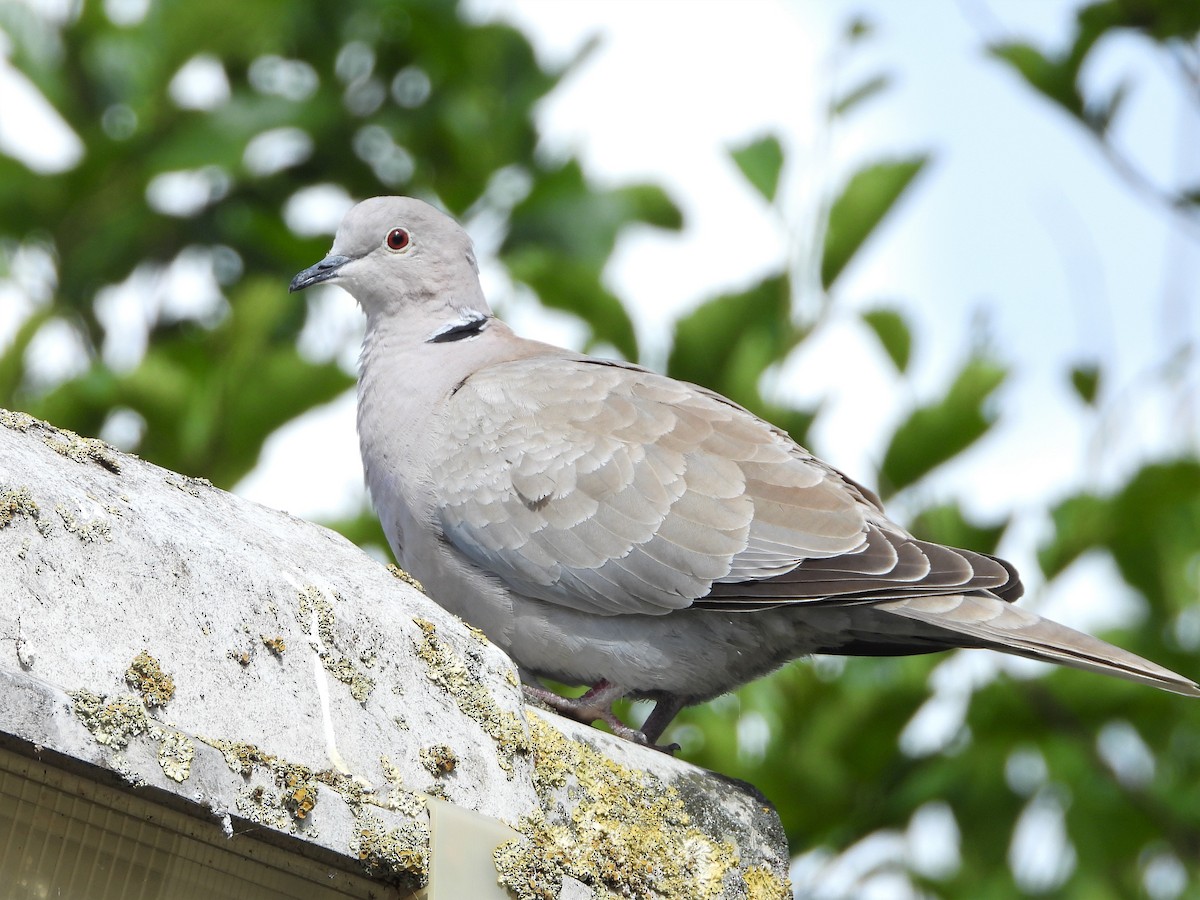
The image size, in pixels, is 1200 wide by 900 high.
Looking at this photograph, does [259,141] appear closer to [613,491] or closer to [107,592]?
[613,491]

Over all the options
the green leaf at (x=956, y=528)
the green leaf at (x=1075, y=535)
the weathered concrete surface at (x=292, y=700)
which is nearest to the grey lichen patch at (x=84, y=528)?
the weathered concrete surface at (x=292, y=700)

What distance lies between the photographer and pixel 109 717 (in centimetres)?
154

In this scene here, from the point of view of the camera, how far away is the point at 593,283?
5.30m

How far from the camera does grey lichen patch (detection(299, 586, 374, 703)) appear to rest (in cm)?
190

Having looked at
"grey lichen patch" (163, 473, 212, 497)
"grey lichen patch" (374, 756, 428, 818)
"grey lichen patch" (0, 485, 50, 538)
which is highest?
"grey lichen patch" (0, 485, 50, 538)

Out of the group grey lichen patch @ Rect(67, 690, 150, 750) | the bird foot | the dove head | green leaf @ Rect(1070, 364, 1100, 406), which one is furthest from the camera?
green leaf @ Rect(1070, 364, 1100, 406)

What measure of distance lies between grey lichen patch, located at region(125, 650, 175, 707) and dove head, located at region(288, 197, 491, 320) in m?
2.39

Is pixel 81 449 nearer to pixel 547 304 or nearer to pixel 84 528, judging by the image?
pixel 84 528

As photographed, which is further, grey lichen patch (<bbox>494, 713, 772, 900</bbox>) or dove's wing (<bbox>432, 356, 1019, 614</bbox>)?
dove's wing (<bbox>432, 356, 1019, 614</bbox>)

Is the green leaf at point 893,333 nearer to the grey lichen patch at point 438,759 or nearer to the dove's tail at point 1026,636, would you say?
the dove's tail at point 1026,636

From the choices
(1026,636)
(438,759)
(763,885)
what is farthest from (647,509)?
(438,759)

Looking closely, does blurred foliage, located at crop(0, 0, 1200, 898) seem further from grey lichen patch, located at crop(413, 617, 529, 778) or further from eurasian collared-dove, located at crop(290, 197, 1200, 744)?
grey lichen patch, located at crop(413, 617, 529, 778)

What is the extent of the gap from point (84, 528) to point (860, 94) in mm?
4803

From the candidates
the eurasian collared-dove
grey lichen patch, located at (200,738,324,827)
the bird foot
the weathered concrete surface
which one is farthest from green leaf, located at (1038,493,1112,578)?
grey lichen patch, located at (200,738,324,827)
